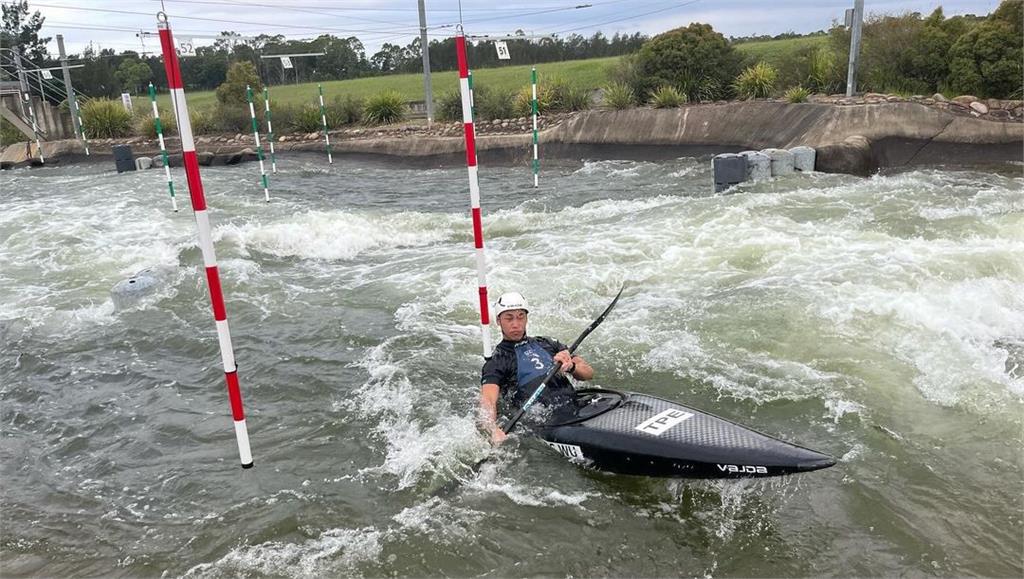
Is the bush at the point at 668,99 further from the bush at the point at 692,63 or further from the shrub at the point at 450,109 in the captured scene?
the shrub at the point at 450,109

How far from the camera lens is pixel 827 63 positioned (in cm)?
1430

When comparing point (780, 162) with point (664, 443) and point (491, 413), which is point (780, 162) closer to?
point (491, 413)

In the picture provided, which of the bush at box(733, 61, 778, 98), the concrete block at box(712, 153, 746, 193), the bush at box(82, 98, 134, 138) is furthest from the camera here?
the bush at box(82, 98, 134, 138)

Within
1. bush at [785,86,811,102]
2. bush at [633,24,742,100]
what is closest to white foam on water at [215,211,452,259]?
bush at [785,86,811,102]

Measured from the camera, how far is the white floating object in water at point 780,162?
10.9 meters

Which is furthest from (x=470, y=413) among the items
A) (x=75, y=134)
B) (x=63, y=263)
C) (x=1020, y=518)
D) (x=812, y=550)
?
(x=75, y=134)

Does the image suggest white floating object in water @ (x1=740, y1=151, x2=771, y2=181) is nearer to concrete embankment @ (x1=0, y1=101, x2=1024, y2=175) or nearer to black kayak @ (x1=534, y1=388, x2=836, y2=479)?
concrete embankment @ (x1=0, y1=101, x2=1024, y2=175)

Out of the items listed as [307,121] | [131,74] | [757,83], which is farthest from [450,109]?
[131,74]

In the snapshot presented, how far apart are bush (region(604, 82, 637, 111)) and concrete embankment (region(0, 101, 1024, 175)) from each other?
402mm

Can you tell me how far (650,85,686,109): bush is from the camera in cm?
1485

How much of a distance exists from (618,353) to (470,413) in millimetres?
1414

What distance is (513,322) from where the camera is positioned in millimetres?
4316

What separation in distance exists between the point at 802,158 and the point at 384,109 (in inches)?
495

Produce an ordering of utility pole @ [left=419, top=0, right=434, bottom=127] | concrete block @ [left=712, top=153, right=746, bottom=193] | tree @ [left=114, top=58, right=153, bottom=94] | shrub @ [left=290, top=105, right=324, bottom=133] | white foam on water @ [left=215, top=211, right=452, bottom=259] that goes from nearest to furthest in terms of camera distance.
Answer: white foam on water @ [left=215, top=211, right=452, bottom=259] < concrete block @ [left=712, top=153, right=746, bottom=193] < utility pole @ [left=419, top=0, right=434, bottom=127] < shrub @ [left=290, top=105, right=324, bottom=133] < tree @ [left=114, top=58, right=153, bottom=94]
